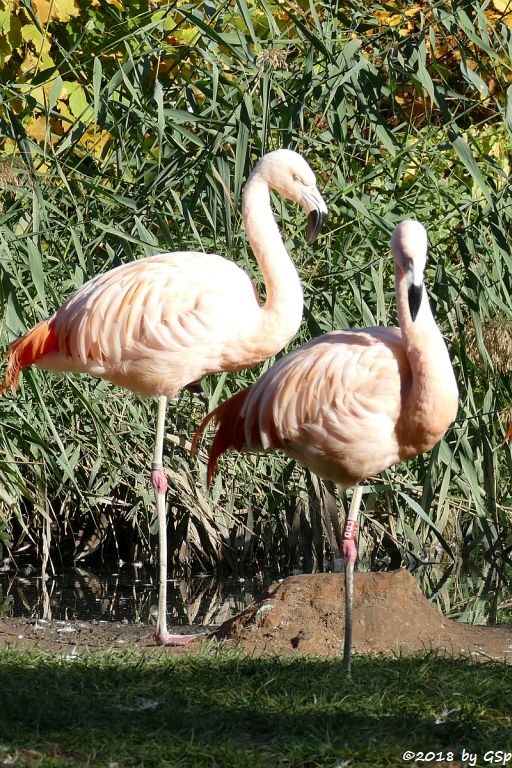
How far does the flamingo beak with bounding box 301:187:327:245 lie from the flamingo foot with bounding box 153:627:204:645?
1.72 meters

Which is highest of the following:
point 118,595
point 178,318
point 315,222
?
point 315,222

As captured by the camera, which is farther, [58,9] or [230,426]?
[58,9]

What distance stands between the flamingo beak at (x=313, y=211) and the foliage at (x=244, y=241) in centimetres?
52

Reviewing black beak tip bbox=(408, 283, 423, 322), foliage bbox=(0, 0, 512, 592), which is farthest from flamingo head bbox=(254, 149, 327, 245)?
black beak tip bbox=(408, 283, 423, 322)

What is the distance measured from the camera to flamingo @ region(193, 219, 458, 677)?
13.5 feet

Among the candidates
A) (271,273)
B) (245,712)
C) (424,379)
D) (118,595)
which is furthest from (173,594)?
(245,712)

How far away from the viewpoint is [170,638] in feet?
15.3

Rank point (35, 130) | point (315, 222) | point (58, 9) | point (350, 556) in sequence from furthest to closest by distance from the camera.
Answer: point (35, 130) → point (58, 9) → point (315, 222) → point (350, 556)

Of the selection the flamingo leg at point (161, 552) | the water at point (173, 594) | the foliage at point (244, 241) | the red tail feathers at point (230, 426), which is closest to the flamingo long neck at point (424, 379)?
the red tail feathers at point (230, 426)

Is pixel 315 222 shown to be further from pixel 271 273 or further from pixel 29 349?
pixel 29 349

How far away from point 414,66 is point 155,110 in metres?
1.29

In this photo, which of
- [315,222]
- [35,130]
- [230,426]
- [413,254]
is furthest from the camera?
[35,130]

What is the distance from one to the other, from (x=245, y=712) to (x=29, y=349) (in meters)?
2.24

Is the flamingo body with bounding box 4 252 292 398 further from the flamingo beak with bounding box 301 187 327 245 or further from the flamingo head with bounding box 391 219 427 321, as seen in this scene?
the flamingo head with bounding box 391 219 427 321
